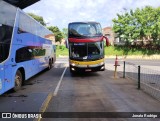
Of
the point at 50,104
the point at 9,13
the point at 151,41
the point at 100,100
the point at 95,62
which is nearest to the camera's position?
the point at 50,104

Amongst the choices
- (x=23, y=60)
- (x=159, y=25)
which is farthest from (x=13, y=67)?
(x=159, y=25)

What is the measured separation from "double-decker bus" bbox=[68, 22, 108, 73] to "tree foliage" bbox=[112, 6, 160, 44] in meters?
43.3

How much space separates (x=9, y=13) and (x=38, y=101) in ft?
13.6

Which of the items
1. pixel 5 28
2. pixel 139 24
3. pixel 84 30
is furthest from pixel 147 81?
pixel 139 24

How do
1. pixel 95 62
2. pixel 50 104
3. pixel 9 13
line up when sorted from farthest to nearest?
pixel 95 62 → pixel 9 13 → pixel 50 104

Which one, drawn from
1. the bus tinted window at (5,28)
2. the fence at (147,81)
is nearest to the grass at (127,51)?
the fence at (147,81)

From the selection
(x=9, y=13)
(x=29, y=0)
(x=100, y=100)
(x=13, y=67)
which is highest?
(x=29, y=0)

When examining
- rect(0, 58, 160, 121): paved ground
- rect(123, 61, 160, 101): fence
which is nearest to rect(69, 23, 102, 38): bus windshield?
rect(123, 61, 160, 101): fence

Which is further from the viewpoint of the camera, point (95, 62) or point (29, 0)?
point (29, 0)

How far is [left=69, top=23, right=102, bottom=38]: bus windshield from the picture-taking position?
22500 mm

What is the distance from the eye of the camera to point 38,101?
11922 mm

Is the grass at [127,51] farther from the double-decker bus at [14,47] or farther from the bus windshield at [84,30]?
the double-decker bus at [14,47]

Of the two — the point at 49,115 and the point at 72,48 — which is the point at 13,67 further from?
the point at 72,48

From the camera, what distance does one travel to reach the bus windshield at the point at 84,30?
2250cm
